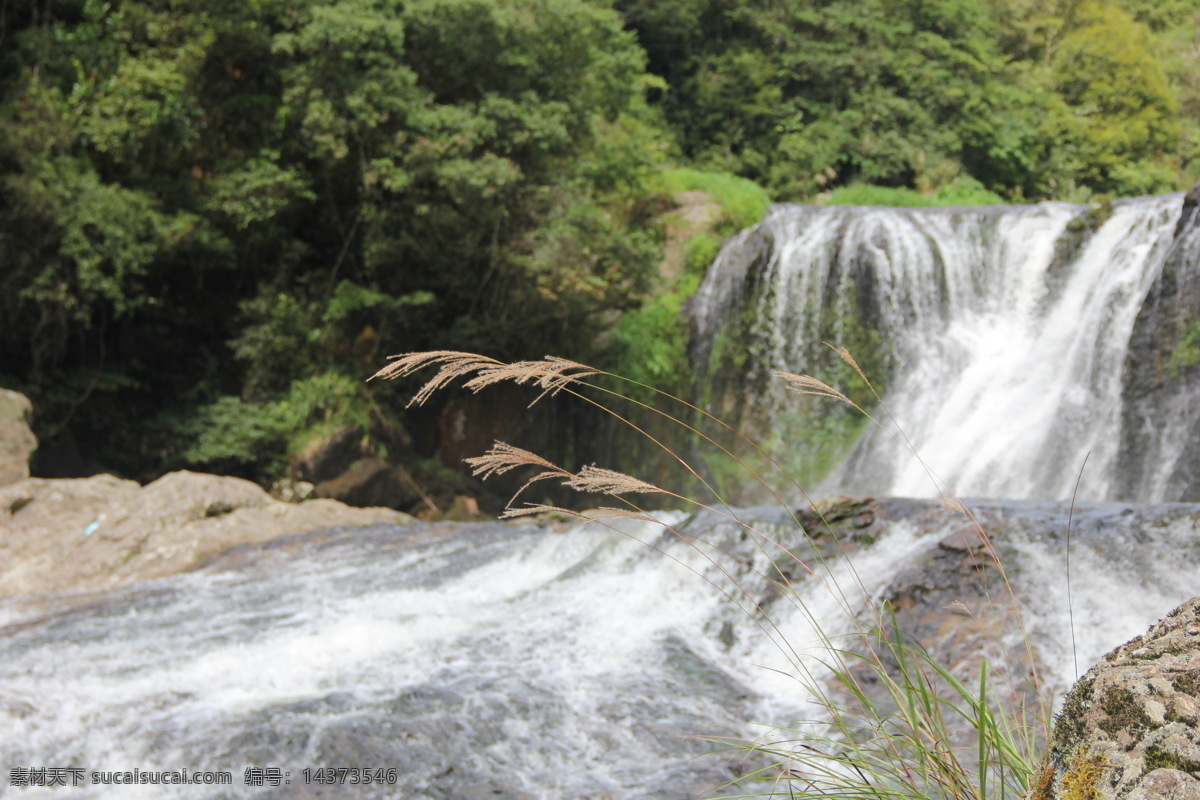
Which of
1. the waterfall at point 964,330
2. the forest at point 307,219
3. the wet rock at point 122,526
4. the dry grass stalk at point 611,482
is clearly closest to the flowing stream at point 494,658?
the wet rock at point 122,526

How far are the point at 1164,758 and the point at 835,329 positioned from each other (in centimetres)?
1094

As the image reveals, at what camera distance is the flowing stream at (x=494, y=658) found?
11.6ft

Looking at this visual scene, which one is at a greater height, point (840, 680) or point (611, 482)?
point (611, 482)

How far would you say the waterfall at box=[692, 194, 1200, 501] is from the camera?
31.0 ft

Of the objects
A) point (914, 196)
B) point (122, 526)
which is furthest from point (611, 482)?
point (914, 196)

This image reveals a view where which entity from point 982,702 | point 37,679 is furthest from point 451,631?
point 982,702

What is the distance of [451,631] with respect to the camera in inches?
201

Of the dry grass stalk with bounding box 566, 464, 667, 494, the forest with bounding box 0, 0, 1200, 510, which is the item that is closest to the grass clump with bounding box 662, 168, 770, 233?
the forest with bounding box 0, 0, 1200, 510

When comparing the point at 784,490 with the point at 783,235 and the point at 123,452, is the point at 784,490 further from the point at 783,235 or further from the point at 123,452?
the point at 123,452

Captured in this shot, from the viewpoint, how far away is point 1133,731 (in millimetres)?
1373

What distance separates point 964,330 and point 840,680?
10.1 m

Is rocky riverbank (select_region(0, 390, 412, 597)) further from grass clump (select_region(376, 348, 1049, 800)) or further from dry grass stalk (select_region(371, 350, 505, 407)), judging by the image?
dry grass stalk (select_region(371, 350, 505, 407))

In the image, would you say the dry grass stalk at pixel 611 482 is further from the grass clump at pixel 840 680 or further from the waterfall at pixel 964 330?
the waterfall at pixel 964 330

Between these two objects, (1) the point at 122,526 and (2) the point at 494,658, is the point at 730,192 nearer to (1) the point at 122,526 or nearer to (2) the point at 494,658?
(1) the point at 122,526
